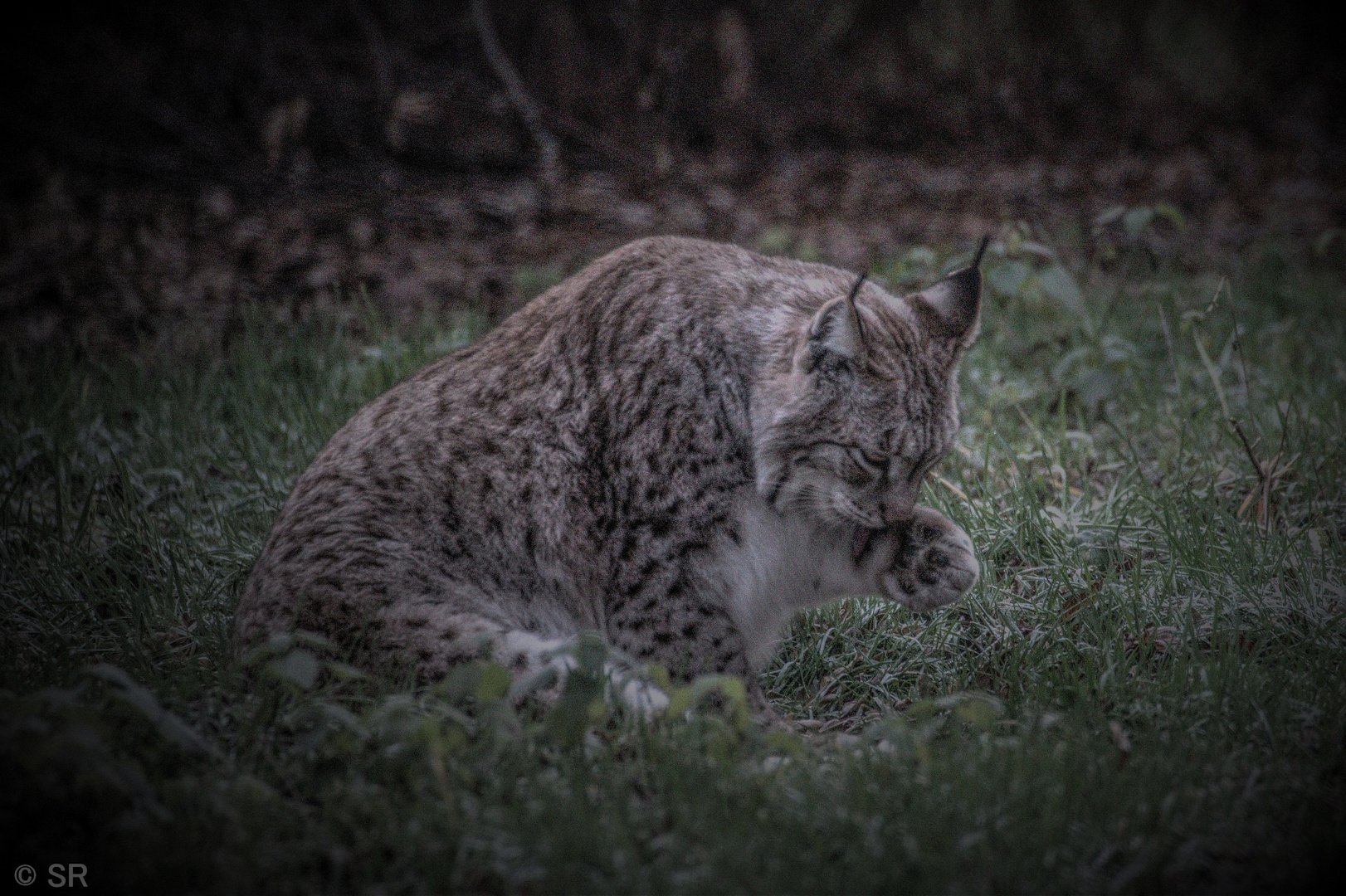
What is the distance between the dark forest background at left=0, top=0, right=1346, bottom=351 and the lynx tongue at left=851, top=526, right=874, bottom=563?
3.85 metres

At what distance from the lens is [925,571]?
3564 millimetres

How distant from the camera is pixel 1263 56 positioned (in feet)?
44.5

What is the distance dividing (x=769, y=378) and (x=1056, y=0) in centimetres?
1129

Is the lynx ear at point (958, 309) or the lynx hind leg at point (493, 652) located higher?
the lynx ear at point (958, 309)

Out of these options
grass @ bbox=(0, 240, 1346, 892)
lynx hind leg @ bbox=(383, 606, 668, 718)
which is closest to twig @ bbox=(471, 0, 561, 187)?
grass @ bbox=(0, 240, 1346, 892)

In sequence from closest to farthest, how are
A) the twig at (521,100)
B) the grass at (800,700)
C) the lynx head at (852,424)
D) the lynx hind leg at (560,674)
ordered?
the grass at (800,700) → the lynx hind leg at (560,674) → the lynx head at (852,424) → the twig at (521,100)

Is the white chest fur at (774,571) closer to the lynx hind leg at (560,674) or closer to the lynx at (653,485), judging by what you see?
the lynx at (653,485)

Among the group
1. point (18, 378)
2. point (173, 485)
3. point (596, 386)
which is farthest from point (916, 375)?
point (18, 378)

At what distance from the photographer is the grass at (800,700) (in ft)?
7.80

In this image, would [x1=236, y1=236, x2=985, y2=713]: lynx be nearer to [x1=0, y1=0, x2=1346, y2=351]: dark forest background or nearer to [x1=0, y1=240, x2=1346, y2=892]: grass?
[x1=0, y1=240, x2=1346, y2=892]: grass

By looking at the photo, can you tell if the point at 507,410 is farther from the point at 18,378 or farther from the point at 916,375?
the point at 18,378

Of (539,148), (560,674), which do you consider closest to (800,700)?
Answer: (560,674)

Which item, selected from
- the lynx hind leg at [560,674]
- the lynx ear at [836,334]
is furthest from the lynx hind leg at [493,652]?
the lynx ear at [836,334]

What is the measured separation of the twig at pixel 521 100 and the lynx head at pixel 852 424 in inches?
266
